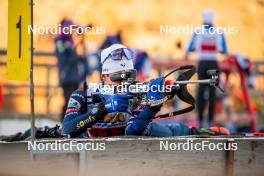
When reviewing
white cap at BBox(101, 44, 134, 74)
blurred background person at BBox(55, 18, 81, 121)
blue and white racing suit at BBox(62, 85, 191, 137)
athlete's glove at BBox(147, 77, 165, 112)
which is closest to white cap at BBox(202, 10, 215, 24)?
blurred background person at BBox(55, 18, 81, 121)

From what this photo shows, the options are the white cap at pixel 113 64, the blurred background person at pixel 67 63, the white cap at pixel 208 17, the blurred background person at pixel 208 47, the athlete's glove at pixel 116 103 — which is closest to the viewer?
the athlete's glove at pixel 116 103

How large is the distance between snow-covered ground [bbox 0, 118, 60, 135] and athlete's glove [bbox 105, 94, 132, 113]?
5.26 metres

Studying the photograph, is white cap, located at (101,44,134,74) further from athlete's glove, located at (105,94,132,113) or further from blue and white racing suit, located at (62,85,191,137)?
athlete's glove, located at (105,94,132,113)

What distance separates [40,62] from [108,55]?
688cm

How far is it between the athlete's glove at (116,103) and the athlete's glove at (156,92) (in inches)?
9.3

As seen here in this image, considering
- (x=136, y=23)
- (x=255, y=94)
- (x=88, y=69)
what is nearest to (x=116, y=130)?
(x=88, y=69)

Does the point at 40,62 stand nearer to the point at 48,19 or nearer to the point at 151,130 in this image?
the point at 48,19

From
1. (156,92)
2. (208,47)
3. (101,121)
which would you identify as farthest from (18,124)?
(156,92)

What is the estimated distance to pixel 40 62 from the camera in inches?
583

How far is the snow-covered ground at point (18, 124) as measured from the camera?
1299 cm

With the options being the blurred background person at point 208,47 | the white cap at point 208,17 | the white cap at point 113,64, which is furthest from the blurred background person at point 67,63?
the white cap at point 113,64

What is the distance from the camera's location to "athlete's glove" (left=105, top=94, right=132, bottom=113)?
7625 mm

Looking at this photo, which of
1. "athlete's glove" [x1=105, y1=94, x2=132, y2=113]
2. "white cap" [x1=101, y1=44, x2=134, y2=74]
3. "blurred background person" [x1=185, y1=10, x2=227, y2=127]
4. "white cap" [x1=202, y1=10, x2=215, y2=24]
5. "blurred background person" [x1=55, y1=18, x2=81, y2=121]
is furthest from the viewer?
"white cap" [x1=202, y1=10, x2=215, y2=24]

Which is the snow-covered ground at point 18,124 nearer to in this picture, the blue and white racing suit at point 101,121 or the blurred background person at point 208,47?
the blurred background person at point 208,47
